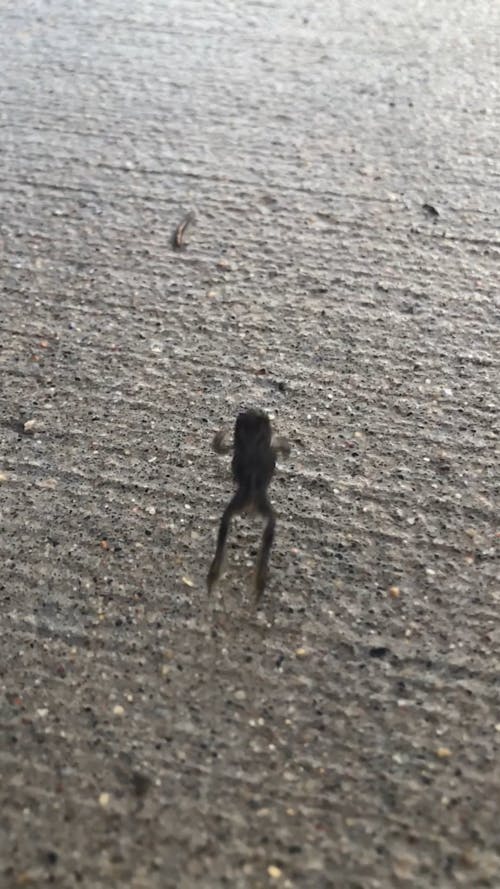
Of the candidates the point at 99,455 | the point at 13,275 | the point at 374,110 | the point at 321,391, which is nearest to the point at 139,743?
the point at 99,455

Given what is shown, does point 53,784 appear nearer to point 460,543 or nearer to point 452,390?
point 460,543

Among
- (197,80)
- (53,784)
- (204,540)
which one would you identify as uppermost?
(197,80)

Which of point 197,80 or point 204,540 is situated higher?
point 197,80

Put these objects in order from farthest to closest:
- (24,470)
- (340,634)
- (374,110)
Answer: (374,110) → (24,470) → (340,634)

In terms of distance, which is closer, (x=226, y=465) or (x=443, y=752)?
(x=443, y=752)

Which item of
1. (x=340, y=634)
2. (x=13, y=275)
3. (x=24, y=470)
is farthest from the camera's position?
(x=13, y=275)

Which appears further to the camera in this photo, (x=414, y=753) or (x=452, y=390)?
(x=452, y=390)

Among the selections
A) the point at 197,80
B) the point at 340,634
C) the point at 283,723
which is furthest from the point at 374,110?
the point at 283,723
